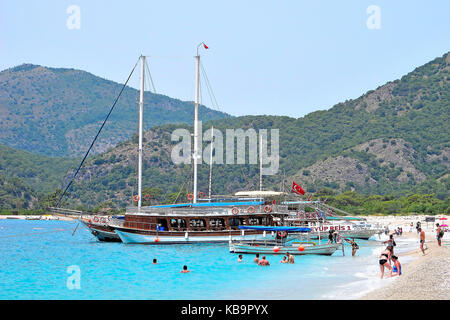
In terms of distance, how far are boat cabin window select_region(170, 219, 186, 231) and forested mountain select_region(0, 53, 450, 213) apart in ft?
256

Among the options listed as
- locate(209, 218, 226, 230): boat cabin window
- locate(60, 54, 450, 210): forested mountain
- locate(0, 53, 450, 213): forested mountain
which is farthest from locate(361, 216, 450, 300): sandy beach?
locate(60, 54, 450, 210): forested mountain

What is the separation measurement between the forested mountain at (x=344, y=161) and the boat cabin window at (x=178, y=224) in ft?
256

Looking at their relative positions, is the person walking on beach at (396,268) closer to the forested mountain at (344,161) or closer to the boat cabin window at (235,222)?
the boat cabin window at (235,222)

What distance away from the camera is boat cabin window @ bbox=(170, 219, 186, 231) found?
167 feet

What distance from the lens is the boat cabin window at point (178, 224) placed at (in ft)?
167

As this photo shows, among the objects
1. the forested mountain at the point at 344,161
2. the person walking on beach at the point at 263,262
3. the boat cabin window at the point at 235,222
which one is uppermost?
the forested mountain at the point at 344,161

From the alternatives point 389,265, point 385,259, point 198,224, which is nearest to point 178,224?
point 198,224

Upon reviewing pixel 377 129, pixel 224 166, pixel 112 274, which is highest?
pixel 377 129

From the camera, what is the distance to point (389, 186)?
15300cm

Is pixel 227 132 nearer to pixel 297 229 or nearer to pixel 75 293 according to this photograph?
pixel 297 229

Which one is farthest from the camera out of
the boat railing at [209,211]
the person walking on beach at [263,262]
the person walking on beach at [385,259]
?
the boat railing at [209,211]

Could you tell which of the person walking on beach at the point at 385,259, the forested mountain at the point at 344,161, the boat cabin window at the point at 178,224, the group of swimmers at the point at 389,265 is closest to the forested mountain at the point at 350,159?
the forested mountain at the point at 344,161
